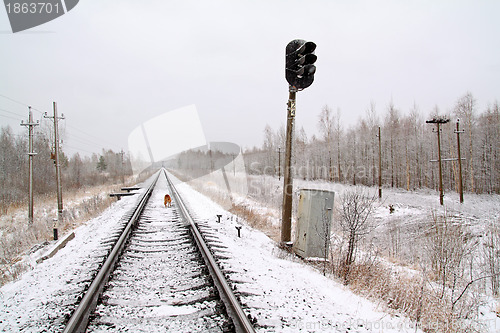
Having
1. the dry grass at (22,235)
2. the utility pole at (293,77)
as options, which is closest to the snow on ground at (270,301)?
the utility pole at (293,77)

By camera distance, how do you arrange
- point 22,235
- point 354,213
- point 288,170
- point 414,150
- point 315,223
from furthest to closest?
1. point 414,150
2. point 22,235
3. point 288,170
4. point 315,223
5. point 354,213

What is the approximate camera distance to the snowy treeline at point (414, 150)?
35.9 m

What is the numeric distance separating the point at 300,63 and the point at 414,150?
46.2 metres

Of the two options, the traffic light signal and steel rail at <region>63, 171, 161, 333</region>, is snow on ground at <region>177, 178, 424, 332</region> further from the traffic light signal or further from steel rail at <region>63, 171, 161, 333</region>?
the traffic light signal

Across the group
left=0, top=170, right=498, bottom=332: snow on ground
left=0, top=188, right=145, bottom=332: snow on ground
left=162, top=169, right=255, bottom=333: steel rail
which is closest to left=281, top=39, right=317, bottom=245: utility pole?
left=0, top=170, right=498, bottom=332: snow on ground

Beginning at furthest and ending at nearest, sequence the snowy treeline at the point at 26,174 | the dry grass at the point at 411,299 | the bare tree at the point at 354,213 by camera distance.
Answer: the snowy treeline at the point at 26,174
the bare tree at the point at 354,213
the dry grass at the point at 411,299

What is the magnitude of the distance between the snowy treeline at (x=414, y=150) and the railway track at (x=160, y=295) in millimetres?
28780

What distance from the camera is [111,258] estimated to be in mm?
4363

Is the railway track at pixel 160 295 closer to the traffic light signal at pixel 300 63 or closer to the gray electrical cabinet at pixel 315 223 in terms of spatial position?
the gray electrical cabinet at pixel 315 223

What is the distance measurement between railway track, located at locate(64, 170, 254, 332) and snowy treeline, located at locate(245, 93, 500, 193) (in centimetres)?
2878

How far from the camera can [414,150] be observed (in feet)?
144

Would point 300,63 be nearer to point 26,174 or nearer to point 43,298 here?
point 43,298

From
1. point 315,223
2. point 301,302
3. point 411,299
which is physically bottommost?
point 411,299

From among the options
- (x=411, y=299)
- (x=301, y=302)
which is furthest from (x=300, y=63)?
(x=411, y=299)
